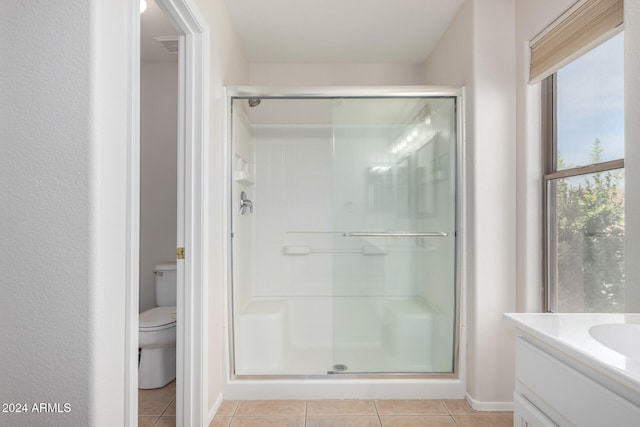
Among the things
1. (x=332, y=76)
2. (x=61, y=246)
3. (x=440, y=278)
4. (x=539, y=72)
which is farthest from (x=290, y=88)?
(x=61, y=246)

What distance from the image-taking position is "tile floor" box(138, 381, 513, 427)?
2.02 m

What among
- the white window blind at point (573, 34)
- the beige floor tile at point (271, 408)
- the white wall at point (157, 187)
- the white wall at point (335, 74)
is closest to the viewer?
the white window blind at point (573, 34)

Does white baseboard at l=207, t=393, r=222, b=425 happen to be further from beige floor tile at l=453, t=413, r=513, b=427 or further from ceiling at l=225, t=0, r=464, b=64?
ceiling at l=225, t=0, r=464, b=64

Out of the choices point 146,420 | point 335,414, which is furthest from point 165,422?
point 335,414

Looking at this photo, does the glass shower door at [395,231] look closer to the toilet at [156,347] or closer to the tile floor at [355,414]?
the tile floor at [355,414]

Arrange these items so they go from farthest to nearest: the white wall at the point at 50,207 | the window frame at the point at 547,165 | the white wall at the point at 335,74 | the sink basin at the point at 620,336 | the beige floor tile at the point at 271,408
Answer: the white wall at the point at 335,74
the beige floor tile at the point at 271,408
the window frame at the point at 547,165
the sink basin at the point at 620,336
the white wall at the point at 50,207

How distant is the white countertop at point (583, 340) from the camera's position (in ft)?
2.44

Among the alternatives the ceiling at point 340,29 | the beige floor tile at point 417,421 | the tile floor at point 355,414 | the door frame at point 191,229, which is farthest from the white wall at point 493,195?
the door frame at point 191,229

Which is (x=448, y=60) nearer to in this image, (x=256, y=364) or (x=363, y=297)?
(x=363, y=297)

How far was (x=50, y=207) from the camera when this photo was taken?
0.92m

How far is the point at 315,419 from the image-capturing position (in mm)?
2055

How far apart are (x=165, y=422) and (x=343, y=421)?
39.2 inches

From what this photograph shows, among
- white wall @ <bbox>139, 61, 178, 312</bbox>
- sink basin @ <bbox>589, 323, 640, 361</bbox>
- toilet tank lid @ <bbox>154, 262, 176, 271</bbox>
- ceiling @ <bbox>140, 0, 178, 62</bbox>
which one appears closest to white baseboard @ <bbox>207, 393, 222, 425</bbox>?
toilet tank lid @ <bbox>154, 262, 176, 271</bbox>

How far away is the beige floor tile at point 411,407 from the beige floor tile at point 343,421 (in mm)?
107
